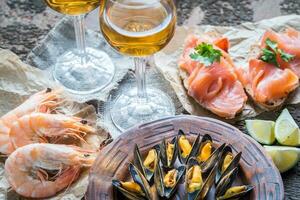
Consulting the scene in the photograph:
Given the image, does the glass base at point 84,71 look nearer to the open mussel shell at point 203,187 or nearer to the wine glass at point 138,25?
the wine glass at point 138,25

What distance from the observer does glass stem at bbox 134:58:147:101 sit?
1785mm

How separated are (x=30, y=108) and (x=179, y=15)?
0.66 meters

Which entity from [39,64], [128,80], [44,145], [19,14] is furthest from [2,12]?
[44,145]

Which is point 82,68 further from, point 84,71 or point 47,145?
point 47,145

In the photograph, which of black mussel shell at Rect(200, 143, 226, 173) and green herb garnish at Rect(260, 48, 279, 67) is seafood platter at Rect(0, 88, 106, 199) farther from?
green herb garnish at Rect(260, 48, 279, 67)

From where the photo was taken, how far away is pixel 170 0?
167cm

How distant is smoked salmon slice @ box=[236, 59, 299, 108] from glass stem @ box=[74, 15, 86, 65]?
0.51 m

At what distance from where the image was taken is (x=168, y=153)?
63.1 inches

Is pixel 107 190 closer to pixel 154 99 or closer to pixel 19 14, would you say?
pixel 154 99

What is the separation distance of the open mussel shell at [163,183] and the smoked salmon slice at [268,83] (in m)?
0.48

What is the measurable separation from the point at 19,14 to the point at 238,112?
84 centimetres

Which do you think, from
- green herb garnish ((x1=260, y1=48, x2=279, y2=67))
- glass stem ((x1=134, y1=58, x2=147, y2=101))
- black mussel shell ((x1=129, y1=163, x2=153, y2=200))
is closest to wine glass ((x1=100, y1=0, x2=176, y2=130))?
glass stem ((x1=134, y1=58, x2=147, y2=101))

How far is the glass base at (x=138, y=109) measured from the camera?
192 centimetres

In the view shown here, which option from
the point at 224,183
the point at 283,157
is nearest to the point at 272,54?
the point at 283,157
